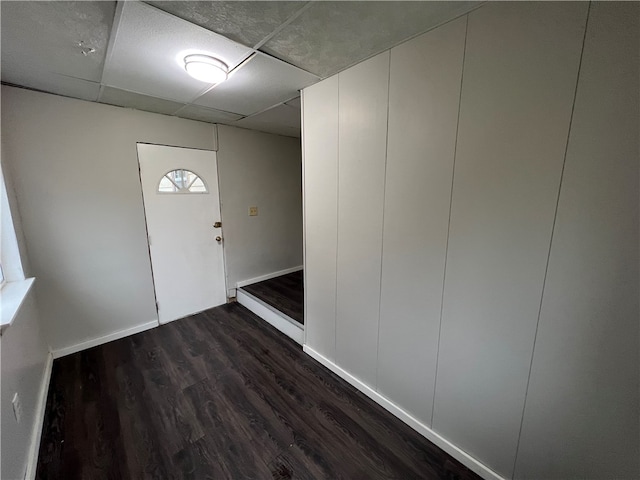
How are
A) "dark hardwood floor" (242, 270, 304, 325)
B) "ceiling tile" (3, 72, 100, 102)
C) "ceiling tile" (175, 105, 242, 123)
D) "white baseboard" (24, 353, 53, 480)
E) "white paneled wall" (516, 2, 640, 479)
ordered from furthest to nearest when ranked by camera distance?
1. "dark hardwood floor" (242, 270, 304, 325)
2. "ceiling tile" (175, 105, 242, 123)
3. "ceiling tile" (3, 72, 100, 102)
4. "white baseboard" (24, 353, 53, 480)
5. "white paneled wall" (516, 2, 640, 479)

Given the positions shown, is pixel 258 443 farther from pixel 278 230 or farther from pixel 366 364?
pixel 278 230

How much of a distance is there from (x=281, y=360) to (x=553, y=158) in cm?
237

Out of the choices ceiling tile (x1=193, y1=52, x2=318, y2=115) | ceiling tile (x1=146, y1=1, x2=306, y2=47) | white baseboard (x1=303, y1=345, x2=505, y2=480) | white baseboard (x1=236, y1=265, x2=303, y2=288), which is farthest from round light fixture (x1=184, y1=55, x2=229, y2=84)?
white baseboard (x1=236, y1=265, x2=303, y2=288)

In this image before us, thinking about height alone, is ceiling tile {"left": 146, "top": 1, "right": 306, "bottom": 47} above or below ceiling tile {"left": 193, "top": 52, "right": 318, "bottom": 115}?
below

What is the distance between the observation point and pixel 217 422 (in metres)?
1.73

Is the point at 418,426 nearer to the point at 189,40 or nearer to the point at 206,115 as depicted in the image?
the point at 189,40

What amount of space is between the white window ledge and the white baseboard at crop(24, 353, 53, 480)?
Answer: 75cm

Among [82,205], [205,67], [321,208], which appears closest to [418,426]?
[321,208]

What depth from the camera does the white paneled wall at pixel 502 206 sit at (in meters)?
1.03

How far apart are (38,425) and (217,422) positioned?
110 centimetres

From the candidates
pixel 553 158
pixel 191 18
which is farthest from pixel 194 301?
pixel 553 158

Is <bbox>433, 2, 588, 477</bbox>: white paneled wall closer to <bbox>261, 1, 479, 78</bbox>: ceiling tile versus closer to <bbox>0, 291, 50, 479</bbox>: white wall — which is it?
<bbox>261, 1, 479, 78</bbox>: ceiling tile

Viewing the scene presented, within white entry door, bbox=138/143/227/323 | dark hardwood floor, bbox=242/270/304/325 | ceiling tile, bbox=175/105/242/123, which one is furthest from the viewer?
dark hardwood floor, bbox=242/270/304/325

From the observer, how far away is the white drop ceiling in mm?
1167
